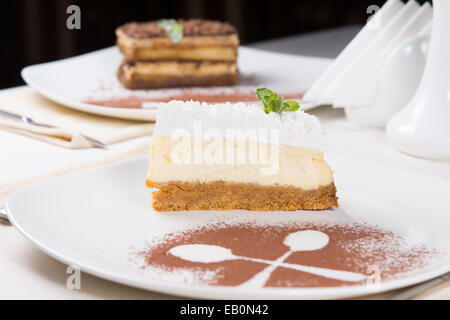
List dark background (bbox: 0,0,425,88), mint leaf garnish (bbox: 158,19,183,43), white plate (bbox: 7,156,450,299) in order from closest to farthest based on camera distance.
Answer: white plate (bbox: 7,156,450,299) → mint leaf garnish (bbox: 158,19,183,43) → dark background (bbox: 0,0,425,88)

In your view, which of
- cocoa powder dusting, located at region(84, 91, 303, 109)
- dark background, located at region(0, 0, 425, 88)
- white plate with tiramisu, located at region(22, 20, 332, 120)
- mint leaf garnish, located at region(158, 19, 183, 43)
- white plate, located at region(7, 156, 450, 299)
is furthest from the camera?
dark background, located at region(0, 0, 425, 88)

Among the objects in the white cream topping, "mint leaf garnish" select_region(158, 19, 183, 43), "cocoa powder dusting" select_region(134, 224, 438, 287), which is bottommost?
"cocoa powder dusting" select_region(134, 224, 438, 287)

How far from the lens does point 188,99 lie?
2594 mm

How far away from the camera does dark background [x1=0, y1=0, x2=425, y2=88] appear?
440 cm

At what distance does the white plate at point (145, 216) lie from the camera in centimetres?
104

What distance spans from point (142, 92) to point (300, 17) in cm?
300

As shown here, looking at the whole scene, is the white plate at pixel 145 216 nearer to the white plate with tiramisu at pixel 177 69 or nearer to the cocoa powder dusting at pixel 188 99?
the cocoa powder dusting at pixel 188 99

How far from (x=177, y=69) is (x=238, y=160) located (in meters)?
1.49

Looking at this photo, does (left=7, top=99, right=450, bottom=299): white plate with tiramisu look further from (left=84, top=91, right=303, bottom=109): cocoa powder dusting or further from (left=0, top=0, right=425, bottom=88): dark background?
(left=0, top=0, right=425, bottom=88): dark background

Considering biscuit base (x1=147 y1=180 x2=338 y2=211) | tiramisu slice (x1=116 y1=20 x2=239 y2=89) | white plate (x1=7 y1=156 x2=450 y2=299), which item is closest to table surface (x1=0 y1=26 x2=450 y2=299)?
white plate (x1=7 y1=156 x2=450 y2=299)

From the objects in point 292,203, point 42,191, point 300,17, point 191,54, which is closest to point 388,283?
point 292,203

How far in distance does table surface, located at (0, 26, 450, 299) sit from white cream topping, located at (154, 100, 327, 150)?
43 centimetres

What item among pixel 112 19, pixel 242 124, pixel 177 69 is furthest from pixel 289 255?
pixel 112 19
